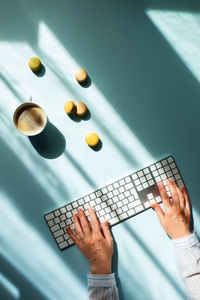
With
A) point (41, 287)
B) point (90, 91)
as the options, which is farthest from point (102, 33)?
point (41, 287)

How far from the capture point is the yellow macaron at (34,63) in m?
1.26

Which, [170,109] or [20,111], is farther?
[170,109]

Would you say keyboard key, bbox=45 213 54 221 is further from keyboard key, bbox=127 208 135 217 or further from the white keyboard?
keyboard key, bbox=127 208 135 217

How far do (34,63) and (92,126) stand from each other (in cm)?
36

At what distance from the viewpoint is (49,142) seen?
1.29m

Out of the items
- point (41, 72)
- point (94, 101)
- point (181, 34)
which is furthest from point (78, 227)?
point (181, 34)

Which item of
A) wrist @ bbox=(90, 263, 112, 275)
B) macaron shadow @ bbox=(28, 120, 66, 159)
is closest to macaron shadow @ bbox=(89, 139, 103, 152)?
macaron shadow @ bbox=(28, 120, 66, 159)

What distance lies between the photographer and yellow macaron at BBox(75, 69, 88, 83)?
1277 mm

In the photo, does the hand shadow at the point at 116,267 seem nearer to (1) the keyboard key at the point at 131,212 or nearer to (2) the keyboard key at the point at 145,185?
(1) the keyboard key at the point at 131,212

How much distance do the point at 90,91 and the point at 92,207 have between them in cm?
50

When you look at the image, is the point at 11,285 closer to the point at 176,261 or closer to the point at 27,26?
the point at 176,261

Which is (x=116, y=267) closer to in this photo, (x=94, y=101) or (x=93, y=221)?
(x=93, y=221)

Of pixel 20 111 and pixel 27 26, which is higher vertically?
pixel 27 26

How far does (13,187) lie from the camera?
4.19ft
